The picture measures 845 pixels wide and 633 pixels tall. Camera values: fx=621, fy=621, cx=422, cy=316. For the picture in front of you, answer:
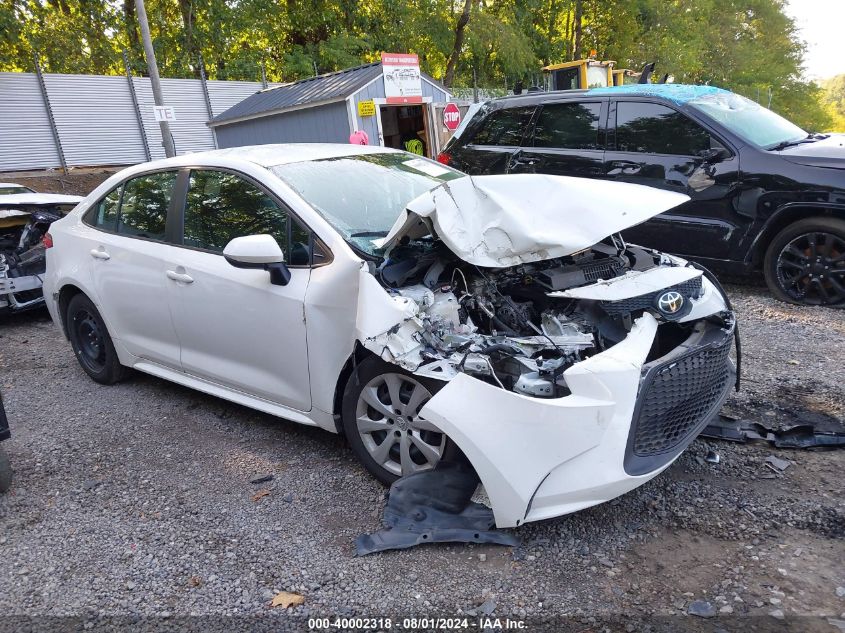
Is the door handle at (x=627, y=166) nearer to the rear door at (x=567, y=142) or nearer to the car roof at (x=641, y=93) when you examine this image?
the rear door at (x=567, y=142)

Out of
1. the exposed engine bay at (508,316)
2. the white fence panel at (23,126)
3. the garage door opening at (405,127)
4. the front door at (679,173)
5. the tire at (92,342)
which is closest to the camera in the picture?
the exposed engine bay at (508,316)

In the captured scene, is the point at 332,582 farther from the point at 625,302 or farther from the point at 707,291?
the point at 707,291

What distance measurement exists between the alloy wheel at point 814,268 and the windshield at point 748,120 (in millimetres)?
930

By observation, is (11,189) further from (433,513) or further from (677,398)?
(677,398)

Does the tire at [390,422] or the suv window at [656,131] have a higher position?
the suv window at [656,131]

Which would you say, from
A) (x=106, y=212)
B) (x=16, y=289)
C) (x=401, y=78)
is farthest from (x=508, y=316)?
(x=401, y=78)

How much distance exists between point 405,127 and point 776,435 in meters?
14.7

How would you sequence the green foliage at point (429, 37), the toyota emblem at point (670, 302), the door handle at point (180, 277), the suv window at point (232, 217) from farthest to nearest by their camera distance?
1. the green foliage at point (429, 37)
2. the door handle at point (180, 277)
3. the suv window at point (232, 217)
4. the toyota emblem at point (670, 302)

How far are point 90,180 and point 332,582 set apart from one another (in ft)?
50.5

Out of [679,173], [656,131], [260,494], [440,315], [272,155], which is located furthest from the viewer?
[656,131]

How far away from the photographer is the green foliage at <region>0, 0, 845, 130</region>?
2059 cm

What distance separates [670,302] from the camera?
2727mm

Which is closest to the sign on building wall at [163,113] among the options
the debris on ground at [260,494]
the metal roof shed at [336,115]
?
the metal roof shed at [336,115]

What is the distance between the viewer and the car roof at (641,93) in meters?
5.84
